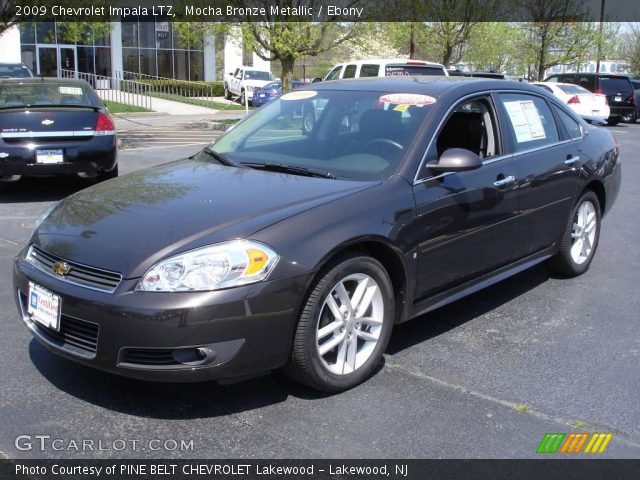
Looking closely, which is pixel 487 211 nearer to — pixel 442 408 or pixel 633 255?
pixel 442 408

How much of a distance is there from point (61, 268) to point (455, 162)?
2.19 metres

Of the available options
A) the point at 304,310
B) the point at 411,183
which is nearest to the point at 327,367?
the point at 304,310

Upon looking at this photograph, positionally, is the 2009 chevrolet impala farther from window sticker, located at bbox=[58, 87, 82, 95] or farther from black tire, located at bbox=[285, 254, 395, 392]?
window sticker, located at bbox=[58, 87, 82, 95]

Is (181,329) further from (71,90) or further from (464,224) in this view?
(71,90)

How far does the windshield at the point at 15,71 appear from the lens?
17844 mm

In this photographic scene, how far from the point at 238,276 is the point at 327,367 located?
2.35 ft

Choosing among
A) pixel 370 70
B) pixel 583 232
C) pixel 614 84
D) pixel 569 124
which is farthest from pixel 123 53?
pixel 583 232

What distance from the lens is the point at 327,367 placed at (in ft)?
11.5

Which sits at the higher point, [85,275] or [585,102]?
[585,102]

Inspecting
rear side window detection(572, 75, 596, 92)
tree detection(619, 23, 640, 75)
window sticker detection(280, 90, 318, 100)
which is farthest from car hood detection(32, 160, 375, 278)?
tree detection(619, 23, 640, 75)

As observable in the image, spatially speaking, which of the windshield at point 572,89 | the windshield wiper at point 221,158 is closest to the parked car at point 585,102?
the windshield at point 572,89

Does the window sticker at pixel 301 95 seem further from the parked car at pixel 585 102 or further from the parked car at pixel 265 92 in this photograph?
the parked car at pixel 265 92

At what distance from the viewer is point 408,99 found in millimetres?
4371

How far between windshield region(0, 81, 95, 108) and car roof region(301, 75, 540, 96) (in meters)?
4.83
